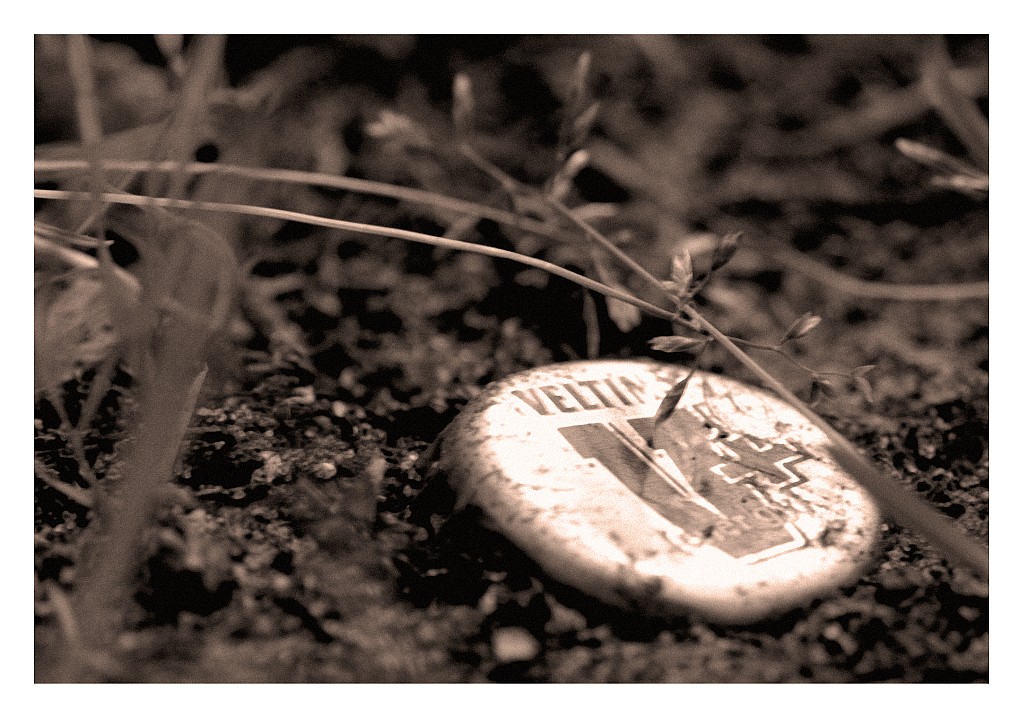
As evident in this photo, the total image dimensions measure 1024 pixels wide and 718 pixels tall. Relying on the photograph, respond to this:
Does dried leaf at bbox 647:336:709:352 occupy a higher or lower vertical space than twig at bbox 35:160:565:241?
lower

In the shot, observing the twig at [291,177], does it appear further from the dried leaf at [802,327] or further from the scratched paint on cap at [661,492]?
the dried leaf at [802,327]

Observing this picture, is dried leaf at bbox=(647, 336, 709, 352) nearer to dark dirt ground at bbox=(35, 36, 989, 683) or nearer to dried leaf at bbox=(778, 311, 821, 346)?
dried leaf at bbox=(778, 311, 821, 346)

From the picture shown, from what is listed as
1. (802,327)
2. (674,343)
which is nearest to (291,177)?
(674,343)

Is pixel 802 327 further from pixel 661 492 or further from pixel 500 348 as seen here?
pixel 500 348

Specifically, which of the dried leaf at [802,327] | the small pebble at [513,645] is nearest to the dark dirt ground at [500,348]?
the small pebble at [513,645]

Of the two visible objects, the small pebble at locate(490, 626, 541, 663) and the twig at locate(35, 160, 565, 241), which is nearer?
the small pebble at locate(490, 626, 541, 663)

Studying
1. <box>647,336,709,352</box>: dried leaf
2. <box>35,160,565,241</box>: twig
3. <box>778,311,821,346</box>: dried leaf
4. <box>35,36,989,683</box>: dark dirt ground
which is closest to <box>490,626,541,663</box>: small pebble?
<box>35,36,989,683</box>: dark dirt ground
